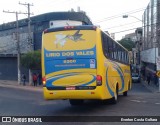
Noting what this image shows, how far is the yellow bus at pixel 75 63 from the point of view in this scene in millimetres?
15398

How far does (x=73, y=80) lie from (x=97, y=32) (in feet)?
7.33

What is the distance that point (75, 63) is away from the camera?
51.3 ft

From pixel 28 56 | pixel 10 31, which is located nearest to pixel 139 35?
pixel 10 31

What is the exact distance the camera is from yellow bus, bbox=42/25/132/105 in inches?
606

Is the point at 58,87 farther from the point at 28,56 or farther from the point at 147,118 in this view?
the point at 28,56

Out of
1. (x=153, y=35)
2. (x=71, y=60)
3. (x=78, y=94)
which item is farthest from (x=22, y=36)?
(x=78, y=94)

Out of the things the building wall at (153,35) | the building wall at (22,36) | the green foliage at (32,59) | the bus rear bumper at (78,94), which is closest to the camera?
the bus rear bumper at (78,94)

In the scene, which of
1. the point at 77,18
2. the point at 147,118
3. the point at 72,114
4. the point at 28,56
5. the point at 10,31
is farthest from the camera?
the point at 10,31

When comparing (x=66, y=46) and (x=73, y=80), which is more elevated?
(x=66, y=46)

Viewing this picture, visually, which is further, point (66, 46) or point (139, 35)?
point (139, 35)

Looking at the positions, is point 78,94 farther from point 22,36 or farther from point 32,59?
point 22,36

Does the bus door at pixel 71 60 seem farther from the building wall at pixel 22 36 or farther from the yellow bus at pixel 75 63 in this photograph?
the building wall at pixel 22 36

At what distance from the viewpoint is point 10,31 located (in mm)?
73688

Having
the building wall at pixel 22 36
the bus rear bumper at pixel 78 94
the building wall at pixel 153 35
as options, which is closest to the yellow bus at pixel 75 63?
the bus rear bumper at pixel 78 94
